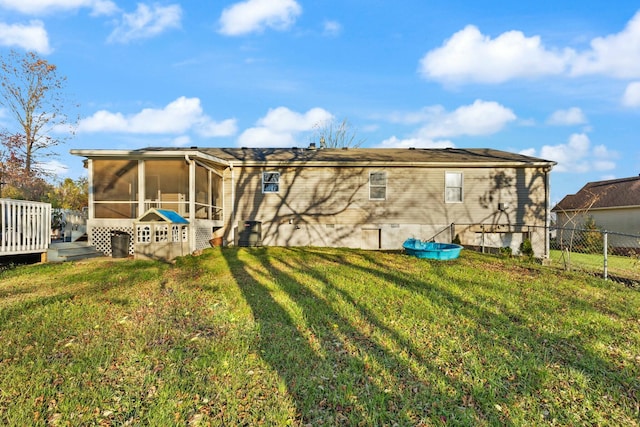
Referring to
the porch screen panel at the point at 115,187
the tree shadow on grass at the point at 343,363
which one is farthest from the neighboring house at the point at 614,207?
the porch screen panel at the point at 115,187

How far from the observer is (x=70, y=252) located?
9664 mm

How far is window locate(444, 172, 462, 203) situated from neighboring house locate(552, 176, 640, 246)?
9950mm

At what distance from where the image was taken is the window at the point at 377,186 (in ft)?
45.5

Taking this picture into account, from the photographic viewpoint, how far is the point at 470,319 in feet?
15.1

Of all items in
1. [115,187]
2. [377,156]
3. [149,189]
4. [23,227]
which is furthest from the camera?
[149,189]

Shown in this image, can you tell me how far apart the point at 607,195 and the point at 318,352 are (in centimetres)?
2754

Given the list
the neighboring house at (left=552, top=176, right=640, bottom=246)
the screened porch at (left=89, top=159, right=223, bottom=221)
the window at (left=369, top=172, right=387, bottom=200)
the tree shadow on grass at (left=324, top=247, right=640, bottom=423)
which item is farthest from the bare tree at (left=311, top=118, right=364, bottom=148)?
the tree shadow on grass at (left=324, top=247, right=640, bottom=423)

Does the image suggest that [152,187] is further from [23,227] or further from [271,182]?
[23,227]

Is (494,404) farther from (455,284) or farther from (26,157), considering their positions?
(26,157)

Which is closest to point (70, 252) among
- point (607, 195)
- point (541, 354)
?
point (541, 354)

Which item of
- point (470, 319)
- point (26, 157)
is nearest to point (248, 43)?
point (470, 319)

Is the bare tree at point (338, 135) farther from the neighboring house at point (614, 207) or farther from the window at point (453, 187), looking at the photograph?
the window at point (453, 187)

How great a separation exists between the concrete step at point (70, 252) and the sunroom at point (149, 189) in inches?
21.5

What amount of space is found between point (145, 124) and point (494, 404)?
2931 cm
